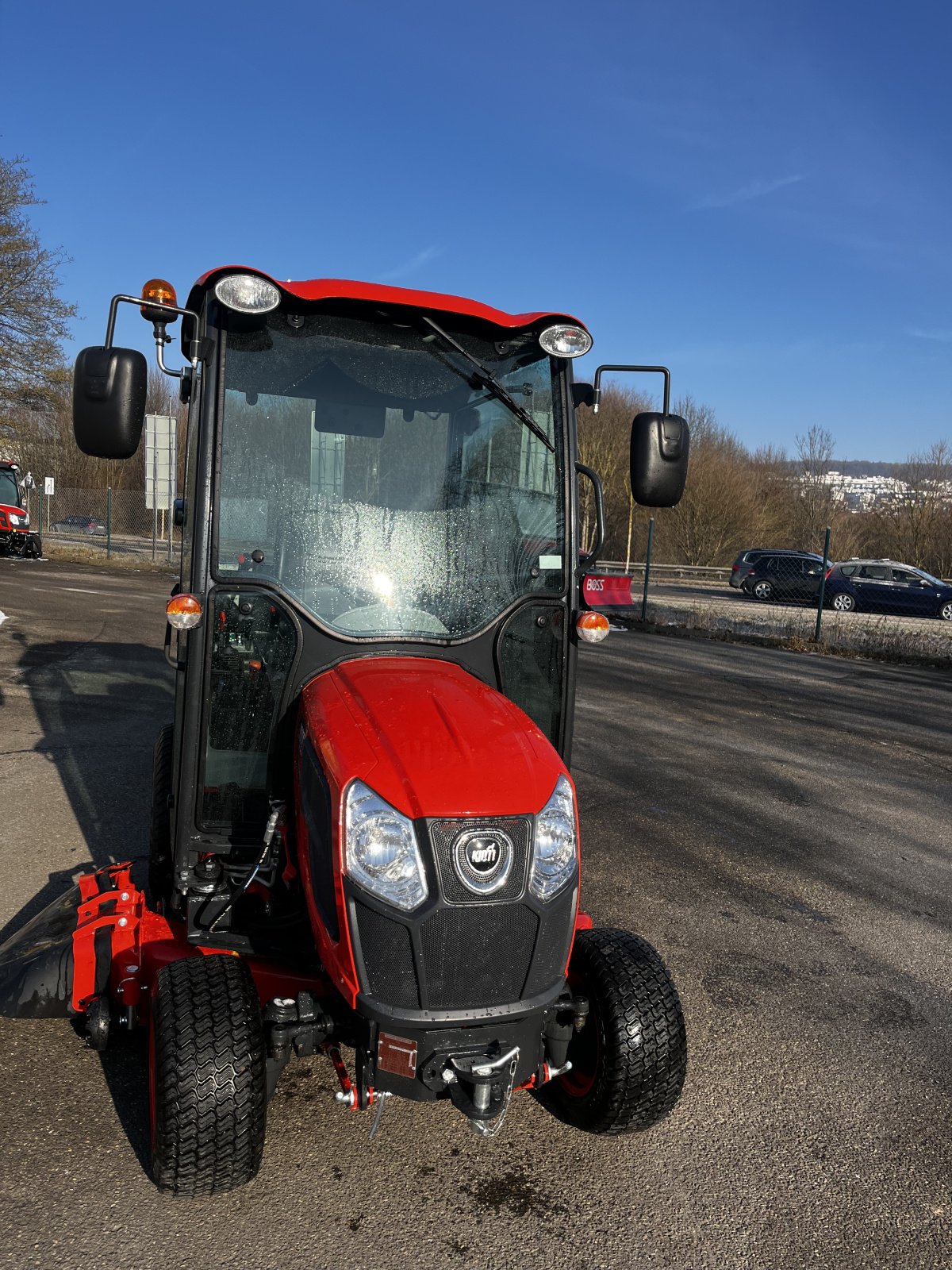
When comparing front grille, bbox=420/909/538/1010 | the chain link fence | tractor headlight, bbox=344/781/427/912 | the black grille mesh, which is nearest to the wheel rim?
front grille, bbox=420/909/538/1010

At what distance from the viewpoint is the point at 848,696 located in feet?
35.9

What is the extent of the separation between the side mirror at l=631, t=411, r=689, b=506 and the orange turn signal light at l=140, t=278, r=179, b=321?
160cm

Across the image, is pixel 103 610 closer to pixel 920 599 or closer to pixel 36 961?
pixel 36 961

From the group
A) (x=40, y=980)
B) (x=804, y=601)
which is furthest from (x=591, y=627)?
(x=804, y=601)

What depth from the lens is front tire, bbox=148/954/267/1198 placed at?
7.32ft

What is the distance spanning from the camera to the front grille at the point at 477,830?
2.15 metres

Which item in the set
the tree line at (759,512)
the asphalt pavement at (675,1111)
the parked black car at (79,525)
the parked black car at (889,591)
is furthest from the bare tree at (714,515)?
the asphalt pavement at (675,1111)

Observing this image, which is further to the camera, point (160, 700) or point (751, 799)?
point (160, 700)

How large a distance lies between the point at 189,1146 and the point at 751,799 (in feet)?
16.4

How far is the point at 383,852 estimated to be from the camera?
2.19 metres

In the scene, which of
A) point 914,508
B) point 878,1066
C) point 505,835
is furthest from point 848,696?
point 914,508

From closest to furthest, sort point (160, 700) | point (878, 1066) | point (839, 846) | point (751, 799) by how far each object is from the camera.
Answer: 1. point (878, 1066)
2. point (839, 846)
3. point (751, 799)
4. point (160, 700)

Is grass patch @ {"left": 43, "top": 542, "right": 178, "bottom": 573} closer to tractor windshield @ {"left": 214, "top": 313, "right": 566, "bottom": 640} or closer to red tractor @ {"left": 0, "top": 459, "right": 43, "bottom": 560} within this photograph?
red tractor @ {"left": 0, "top": 459, "right": 43, "bottom": 560}

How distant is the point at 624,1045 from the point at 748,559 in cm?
2650
